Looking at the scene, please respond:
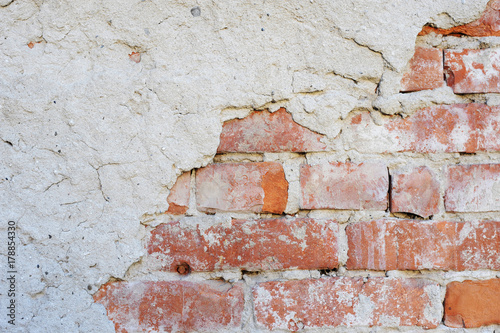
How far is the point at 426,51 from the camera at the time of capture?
0.72 metres

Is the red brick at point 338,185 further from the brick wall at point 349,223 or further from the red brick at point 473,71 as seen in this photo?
the red brick at point 473,71

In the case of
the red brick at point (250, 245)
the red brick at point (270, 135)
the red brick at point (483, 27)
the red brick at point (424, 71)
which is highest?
the red brick at point (483, 27)

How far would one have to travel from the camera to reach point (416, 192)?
2.36 ft

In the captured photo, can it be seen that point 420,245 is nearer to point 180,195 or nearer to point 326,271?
point 326,271

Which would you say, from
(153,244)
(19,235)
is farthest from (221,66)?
(19,235)

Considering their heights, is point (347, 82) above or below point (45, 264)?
above

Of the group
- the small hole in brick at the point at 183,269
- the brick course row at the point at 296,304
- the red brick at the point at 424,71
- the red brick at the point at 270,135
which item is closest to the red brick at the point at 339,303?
the brick course row at the point at 296,304

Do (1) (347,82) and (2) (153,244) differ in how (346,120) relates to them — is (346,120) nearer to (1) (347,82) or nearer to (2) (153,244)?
(1) (347,82)

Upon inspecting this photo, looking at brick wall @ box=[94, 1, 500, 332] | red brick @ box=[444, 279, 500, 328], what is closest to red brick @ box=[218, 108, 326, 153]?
brick wall @ box=[94, 1, 500, 332]

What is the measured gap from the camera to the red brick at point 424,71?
720mm

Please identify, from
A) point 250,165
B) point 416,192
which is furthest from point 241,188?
point 416,192

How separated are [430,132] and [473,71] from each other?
0.45 ft

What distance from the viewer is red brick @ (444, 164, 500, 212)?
72cm

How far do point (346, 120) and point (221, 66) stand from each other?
0.24m
